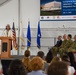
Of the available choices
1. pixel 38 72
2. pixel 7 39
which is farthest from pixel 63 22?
pixel 38 72

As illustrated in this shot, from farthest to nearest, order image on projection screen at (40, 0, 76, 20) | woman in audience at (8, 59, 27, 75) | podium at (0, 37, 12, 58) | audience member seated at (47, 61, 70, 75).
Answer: image on projection screen at (40, 0, 76, 20)
podium at (0, 37, 12, 58)
woman in audience at (8, 59, 27, 75)
audience member seated at (47, 61, 70, 75)

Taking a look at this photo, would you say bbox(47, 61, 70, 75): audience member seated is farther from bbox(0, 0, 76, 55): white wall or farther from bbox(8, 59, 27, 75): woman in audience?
bbox(0, 0, 76, 55): white wall

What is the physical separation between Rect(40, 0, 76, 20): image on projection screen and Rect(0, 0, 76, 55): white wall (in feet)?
0.87

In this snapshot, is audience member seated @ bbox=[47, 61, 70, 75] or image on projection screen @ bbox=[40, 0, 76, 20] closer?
audience member seated @ bbox=[47, 61, 70, 75]

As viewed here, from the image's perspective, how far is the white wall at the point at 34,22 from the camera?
1134 cm

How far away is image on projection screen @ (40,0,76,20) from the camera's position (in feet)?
36.9

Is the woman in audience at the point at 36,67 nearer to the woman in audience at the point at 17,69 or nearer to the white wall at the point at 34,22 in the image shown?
the woman in audience at the point at 17,69

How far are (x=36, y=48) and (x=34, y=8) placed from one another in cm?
187

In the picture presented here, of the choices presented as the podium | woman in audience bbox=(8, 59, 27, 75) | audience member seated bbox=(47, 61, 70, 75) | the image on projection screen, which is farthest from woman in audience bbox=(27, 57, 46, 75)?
the image on projection screen

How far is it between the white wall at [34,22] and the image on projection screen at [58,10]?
27cm

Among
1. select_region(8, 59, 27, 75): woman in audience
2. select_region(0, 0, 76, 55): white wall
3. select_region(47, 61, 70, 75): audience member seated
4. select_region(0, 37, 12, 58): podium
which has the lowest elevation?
select_region(0, 37, 12, 58): podium

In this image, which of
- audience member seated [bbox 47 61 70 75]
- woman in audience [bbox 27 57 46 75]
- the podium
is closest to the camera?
audience member seated [bbox 47 61 70 75]

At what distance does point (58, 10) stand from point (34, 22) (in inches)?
49.7

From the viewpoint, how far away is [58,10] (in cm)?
1132
